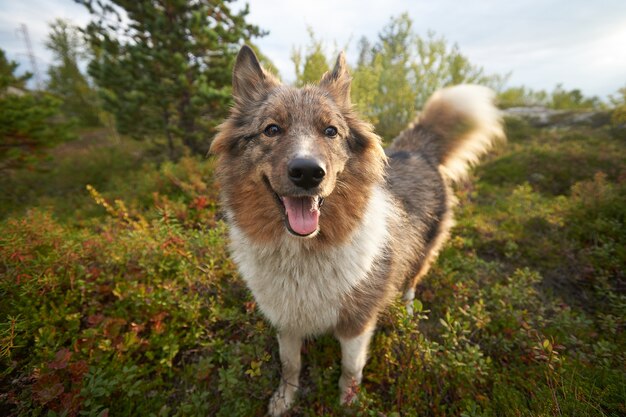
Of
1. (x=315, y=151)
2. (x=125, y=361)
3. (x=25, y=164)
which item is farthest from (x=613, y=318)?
(x=25, y=164)

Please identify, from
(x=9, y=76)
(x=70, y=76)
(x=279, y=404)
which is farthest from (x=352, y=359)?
(x=70, y=76)

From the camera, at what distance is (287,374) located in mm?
2434

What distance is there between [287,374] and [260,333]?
0.48 meters

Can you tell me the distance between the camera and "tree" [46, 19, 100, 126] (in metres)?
18.1

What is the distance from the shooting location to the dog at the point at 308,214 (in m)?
1.94

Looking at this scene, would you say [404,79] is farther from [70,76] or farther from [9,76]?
[70,76]

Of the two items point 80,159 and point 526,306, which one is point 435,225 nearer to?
point 526,306

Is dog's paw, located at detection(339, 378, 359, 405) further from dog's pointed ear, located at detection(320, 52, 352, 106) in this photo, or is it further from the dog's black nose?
dog's pointed ear, located at detection(320, 52, 352, 106)

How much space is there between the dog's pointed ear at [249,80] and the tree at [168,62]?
4983mm

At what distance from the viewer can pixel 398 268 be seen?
261 cm

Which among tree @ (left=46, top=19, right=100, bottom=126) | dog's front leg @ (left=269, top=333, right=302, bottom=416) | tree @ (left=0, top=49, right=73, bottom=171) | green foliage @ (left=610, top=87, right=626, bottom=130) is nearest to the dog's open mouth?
dog's front leg @ (left=269, top=333, right=302, bottom=416)

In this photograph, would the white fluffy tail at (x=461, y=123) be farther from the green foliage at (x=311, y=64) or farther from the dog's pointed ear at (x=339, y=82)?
the green foliage at (x=311, y=64)

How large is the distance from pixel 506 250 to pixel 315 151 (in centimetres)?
419

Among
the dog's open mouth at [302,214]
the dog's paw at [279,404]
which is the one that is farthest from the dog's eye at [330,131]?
the dog's paw at [279,404]
